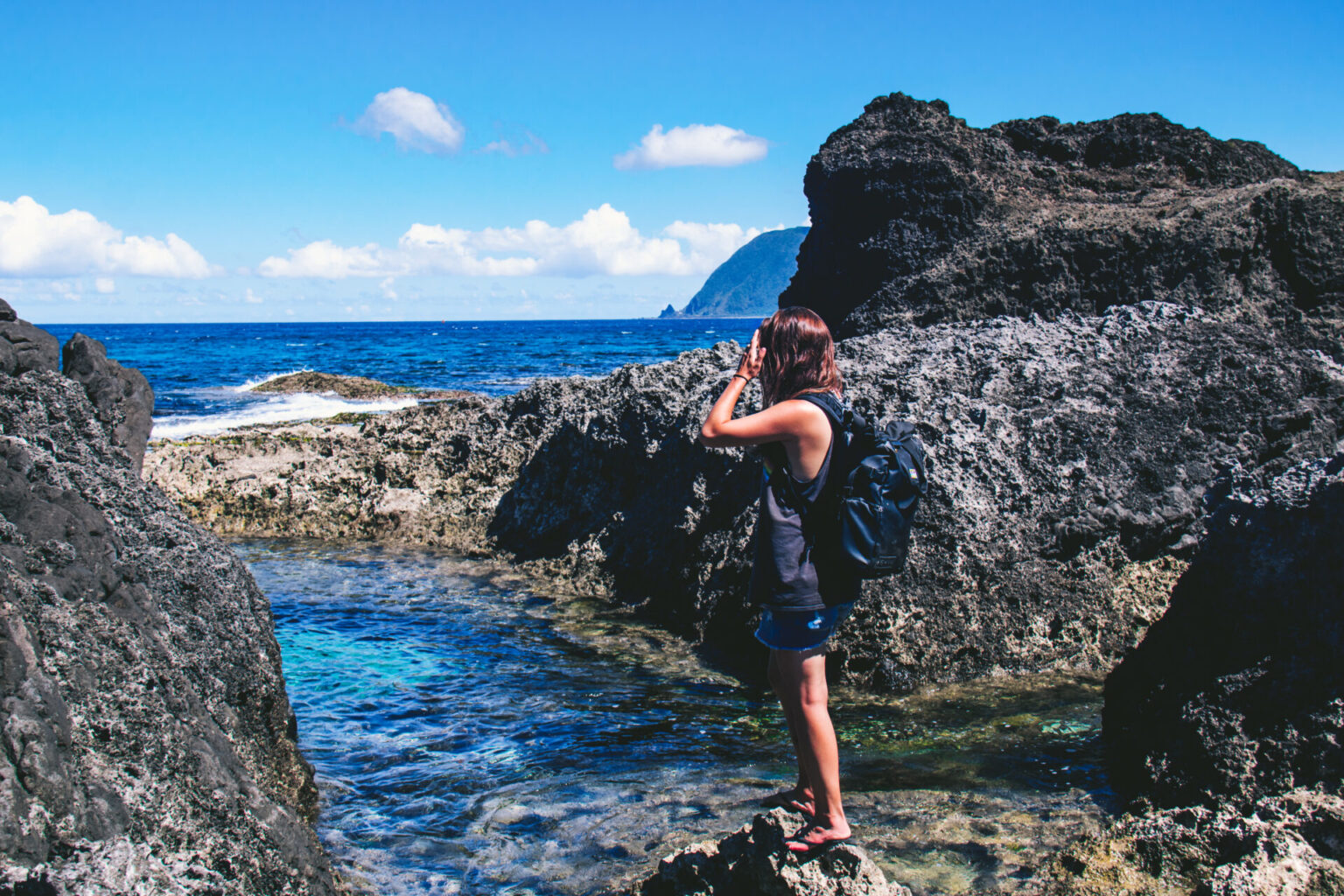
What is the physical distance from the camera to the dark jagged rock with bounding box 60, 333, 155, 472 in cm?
502

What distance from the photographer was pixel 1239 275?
22.7ft

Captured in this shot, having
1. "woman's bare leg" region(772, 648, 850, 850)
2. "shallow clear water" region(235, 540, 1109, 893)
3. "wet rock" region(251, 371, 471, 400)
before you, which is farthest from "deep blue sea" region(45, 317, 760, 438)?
"woman's bare leg" region(772, 648, 850, 850)

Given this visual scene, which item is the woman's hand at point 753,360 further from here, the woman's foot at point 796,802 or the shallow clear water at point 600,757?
the shallow clear water at point 600,757

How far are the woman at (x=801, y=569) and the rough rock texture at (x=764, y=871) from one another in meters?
0.11

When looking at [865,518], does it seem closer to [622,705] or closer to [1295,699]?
[1295,699]

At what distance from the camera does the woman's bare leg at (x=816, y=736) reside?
3.22m

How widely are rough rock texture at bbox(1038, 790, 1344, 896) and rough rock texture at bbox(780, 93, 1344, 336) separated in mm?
4850

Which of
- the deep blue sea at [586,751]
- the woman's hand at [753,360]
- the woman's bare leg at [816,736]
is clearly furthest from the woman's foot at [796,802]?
the woman's hand at [753,360]

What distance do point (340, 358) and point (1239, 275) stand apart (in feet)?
199

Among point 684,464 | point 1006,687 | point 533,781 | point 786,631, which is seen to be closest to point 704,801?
point 533,781

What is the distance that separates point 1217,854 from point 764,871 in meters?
1.55

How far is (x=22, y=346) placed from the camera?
4180mm

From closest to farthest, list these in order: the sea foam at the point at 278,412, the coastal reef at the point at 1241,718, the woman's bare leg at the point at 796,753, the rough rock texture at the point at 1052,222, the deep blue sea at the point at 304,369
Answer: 1. the coastal reef at the point at 1241,718
2. the woman's bare leg at the point at 796,753
3. the rough rock texture at the point at 1052,222
4. the sea foam at the point at 278,412
5. the deep blue sea at the point at 304,369

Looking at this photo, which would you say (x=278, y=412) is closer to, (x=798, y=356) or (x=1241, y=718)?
(x=798, y=356)
